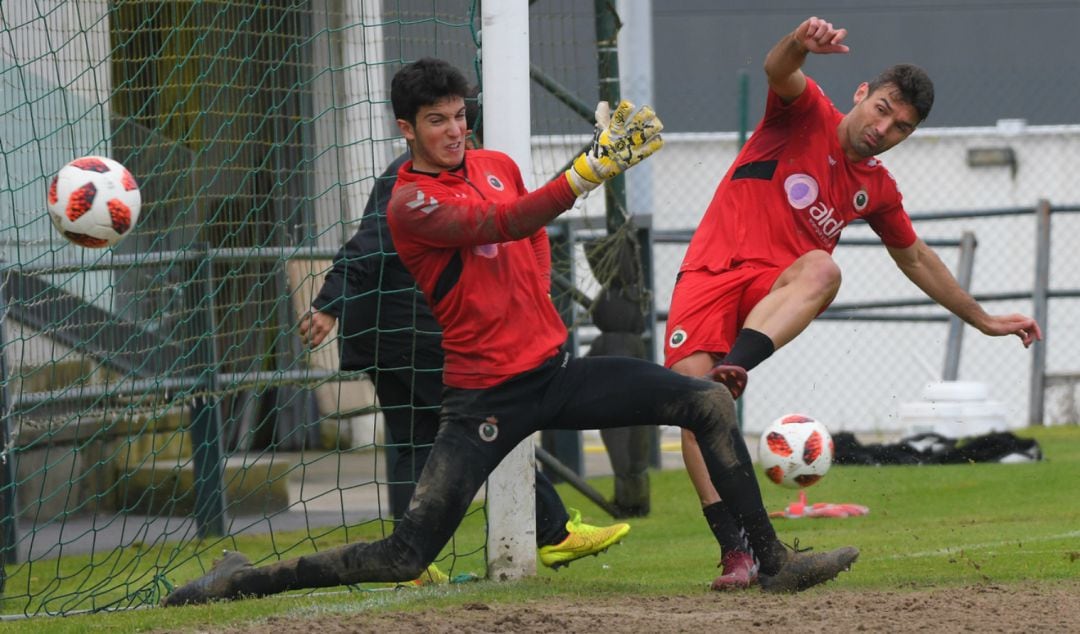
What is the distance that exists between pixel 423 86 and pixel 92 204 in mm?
1492

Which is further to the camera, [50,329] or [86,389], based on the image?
[86,389]

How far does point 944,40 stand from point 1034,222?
2492 mm

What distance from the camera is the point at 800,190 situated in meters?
6.56

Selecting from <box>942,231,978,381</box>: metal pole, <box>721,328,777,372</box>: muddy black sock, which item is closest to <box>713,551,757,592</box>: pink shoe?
<box>721,328,777,372</box>: muddy black sock

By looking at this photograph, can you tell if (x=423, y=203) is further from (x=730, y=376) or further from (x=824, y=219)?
(x=824, y=219)

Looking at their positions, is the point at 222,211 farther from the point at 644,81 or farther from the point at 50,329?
the point at 644,81

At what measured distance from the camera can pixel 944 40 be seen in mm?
16156

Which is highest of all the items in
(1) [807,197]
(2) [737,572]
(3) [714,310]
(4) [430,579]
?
(1) [807,197]

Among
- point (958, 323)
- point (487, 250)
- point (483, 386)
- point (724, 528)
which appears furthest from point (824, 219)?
point (958, 323)

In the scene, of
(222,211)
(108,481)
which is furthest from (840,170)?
(108,481)

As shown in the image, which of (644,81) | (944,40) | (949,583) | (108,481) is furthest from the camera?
(944,40)

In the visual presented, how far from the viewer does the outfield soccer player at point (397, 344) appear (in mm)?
6520

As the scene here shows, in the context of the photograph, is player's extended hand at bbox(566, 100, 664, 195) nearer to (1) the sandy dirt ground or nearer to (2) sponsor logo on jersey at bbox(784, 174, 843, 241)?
(1) the sandy dirt ground

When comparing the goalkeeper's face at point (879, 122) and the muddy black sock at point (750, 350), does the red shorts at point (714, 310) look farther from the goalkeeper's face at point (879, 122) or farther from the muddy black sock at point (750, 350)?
the goalkeeper's face at point (879, 122)
